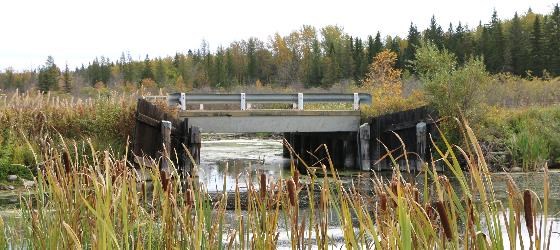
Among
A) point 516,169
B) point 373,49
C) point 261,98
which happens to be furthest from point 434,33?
point 516,169

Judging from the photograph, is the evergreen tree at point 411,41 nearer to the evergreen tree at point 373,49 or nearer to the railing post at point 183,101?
the evergreen tree at point 373,49

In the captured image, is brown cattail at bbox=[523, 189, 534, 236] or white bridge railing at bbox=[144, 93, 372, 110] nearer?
brown cattail at bbox=[523, 189, 534, 236]

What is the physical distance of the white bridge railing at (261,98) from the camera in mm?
18078

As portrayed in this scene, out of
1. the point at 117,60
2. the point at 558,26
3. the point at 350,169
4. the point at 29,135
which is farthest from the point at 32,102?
the point at 117,60

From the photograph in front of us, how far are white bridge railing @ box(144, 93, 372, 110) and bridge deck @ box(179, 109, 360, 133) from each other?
638 millimetres

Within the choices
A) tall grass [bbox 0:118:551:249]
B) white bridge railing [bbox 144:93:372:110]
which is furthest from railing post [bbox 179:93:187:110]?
tall grass [bbox 0:118:551:249]

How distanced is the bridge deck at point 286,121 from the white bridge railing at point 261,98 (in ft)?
2.09

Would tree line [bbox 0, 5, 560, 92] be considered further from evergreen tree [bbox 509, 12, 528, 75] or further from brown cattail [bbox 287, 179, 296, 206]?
brown cattail [bbox 287, 179, 296, 206]

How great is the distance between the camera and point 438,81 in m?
15.7

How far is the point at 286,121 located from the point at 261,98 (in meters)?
1.42

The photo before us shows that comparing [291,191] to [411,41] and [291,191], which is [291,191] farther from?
[411,41]

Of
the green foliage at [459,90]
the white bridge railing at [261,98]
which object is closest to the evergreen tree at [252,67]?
the white bridge railing at [261,98]

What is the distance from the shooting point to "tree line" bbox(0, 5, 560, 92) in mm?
55812

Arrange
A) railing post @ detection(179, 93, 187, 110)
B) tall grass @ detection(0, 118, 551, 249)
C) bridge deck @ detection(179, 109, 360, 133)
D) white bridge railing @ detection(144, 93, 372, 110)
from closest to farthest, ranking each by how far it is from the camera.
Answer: tall grass @ detection(0, 118, 551, 249)
bridge deck @ detection(179, 109, 360, 133)
railing post @ detection(179, 93, 187, 110)
white bridge railing @ detection(144, 93, 372, 110)
